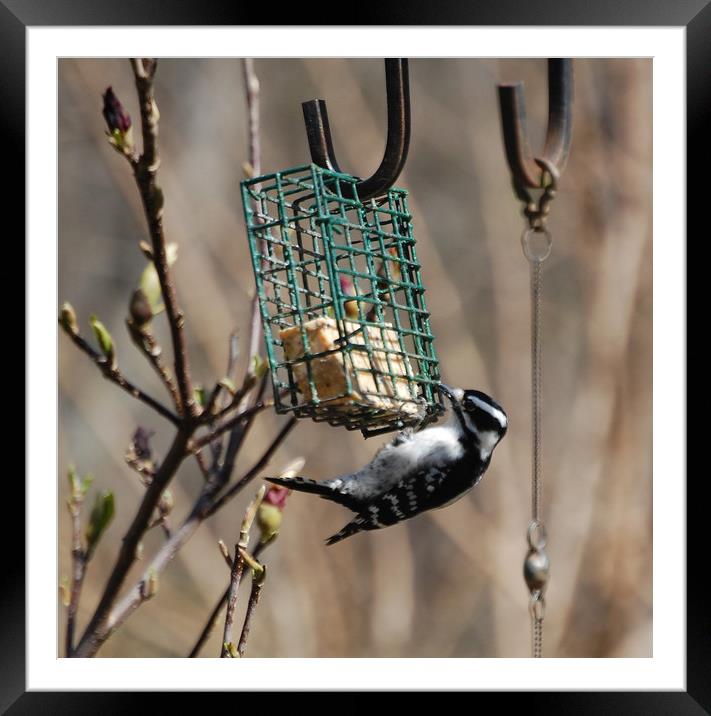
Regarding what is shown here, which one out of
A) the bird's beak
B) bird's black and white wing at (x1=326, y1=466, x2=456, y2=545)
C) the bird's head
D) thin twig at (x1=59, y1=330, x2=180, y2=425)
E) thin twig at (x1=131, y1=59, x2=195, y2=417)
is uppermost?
thin twig at (x1=131, y1=59, x2=195, y2=417)

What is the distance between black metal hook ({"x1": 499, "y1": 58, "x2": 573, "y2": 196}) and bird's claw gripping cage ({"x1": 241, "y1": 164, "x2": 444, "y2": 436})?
0.46 meters

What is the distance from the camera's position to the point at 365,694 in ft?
10.9

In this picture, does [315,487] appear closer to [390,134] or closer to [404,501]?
[404,501]

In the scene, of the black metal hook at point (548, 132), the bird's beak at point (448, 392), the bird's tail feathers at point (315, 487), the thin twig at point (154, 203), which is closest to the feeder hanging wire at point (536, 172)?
the black metal hook at point (548, 132)

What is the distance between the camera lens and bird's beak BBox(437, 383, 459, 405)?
3359 millimetres

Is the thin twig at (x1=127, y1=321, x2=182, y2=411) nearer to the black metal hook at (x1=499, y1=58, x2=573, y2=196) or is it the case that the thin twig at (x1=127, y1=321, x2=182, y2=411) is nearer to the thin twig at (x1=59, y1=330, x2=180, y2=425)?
the thin twig at (x1=59, y1=330, x2=180, y2=425)

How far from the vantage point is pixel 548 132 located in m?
2.96

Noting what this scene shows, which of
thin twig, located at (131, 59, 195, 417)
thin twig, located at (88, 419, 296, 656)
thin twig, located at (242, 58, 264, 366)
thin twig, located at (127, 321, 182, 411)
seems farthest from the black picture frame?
thin twig, located at (131, 59, 195, 417)

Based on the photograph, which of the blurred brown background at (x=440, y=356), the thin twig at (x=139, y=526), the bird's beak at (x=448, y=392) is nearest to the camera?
the thin twig at (x=139, y=526)

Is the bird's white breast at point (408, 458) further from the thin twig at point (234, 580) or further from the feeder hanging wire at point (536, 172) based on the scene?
the thin twig at point (234, 580)

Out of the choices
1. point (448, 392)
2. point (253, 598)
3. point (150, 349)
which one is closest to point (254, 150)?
point (150, 349)

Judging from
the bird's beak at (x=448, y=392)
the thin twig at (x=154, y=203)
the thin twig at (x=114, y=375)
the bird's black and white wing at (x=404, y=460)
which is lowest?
the bird's black and white wing at (x=404, y=460)

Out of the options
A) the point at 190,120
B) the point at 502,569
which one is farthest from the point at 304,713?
the point at 190,120
